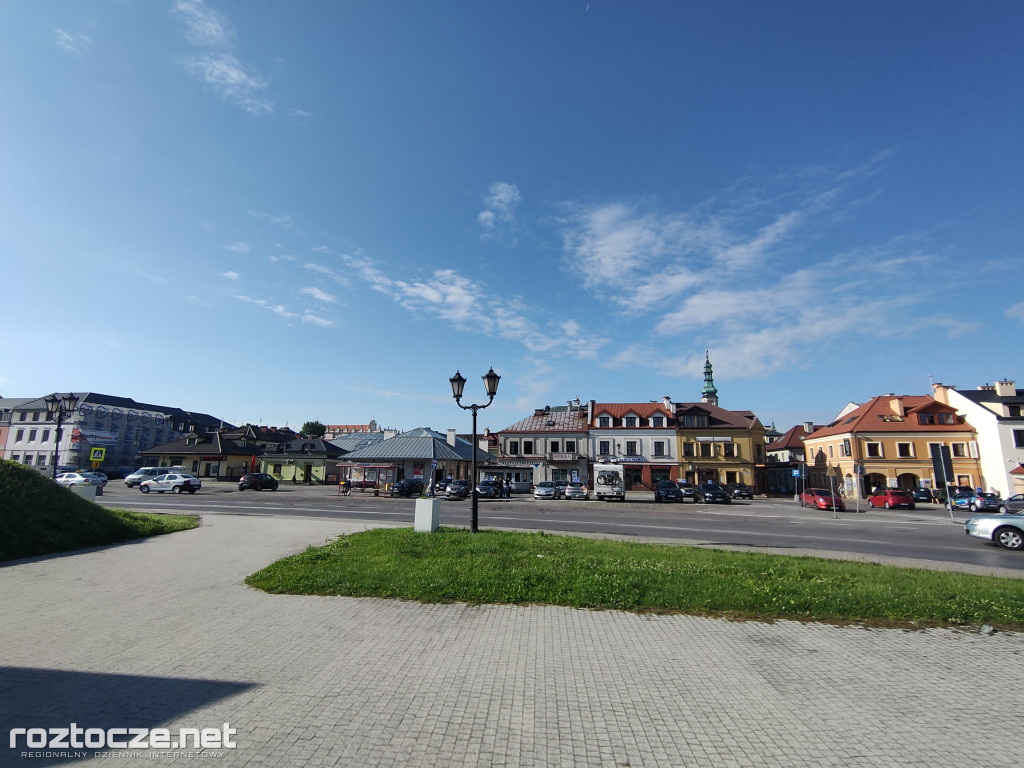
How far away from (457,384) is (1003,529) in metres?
18.6

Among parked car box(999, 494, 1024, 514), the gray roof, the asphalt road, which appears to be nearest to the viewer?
the asphalt road

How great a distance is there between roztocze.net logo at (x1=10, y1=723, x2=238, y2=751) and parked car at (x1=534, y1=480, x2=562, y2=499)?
38112mm

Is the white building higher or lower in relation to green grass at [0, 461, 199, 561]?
higher

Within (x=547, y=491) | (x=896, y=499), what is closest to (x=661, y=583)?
(x=547, y=491)

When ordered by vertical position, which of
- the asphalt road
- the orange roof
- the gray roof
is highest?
the orange roof

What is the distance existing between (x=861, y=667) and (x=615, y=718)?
3.40 metres

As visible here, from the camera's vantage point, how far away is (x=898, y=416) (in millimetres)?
49719

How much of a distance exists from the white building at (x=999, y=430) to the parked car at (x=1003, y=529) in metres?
37.6

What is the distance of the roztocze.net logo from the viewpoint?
377cm

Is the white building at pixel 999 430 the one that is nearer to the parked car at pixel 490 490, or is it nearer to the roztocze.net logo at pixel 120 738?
the parked car at pixel 490 490

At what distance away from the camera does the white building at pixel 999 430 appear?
43.1 m

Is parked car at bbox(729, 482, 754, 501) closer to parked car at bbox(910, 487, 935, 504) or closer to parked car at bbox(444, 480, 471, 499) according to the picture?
parked car at bbox(910, 487, 935, 504)

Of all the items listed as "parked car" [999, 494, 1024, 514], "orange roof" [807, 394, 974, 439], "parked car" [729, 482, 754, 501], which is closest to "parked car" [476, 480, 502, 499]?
"parked car" [729, 482, 754, 501]

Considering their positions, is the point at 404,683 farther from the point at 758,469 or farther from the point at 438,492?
the point at 758,469
